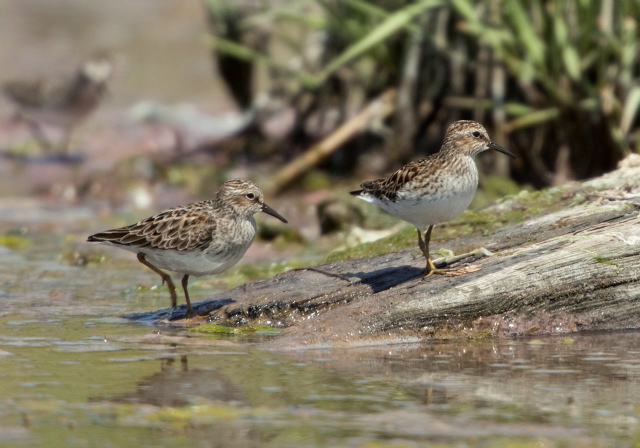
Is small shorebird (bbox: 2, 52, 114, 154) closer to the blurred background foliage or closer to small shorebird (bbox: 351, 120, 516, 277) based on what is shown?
the blurred background foliage

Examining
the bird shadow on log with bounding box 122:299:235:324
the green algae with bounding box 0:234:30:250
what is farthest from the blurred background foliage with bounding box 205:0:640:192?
the bird shadow on log with bounding box 122:299:235:324

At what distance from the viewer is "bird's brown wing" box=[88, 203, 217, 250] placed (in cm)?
851

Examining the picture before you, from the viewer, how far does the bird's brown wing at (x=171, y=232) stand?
851 cm

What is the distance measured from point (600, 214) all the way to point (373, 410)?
11.5 feet

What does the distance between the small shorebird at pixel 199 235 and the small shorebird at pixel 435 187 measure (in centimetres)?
121

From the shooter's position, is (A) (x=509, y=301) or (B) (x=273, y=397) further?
(A) (x=509, y=301)

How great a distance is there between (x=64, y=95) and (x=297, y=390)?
538 inches

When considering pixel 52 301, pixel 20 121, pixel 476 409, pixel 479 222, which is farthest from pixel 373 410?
pixel 20 121

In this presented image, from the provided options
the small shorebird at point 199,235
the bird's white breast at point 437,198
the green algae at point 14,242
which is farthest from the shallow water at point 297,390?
the green algae at point 14,242

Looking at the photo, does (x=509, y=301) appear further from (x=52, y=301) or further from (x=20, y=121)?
(x=20, y=121)

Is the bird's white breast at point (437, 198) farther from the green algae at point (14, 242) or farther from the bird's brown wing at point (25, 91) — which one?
the bird's brown wing at point (25, 91)

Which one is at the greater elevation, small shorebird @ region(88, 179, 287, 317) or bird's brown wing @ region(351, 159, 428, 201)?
bird's brown wing @ region(351, 159, 428, 201)

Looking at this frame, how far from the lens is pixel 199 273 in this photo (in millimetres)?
8648

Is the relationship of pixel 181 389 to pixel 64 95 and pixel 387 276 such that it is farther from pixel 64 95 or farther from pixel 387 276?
pixel 64 95
